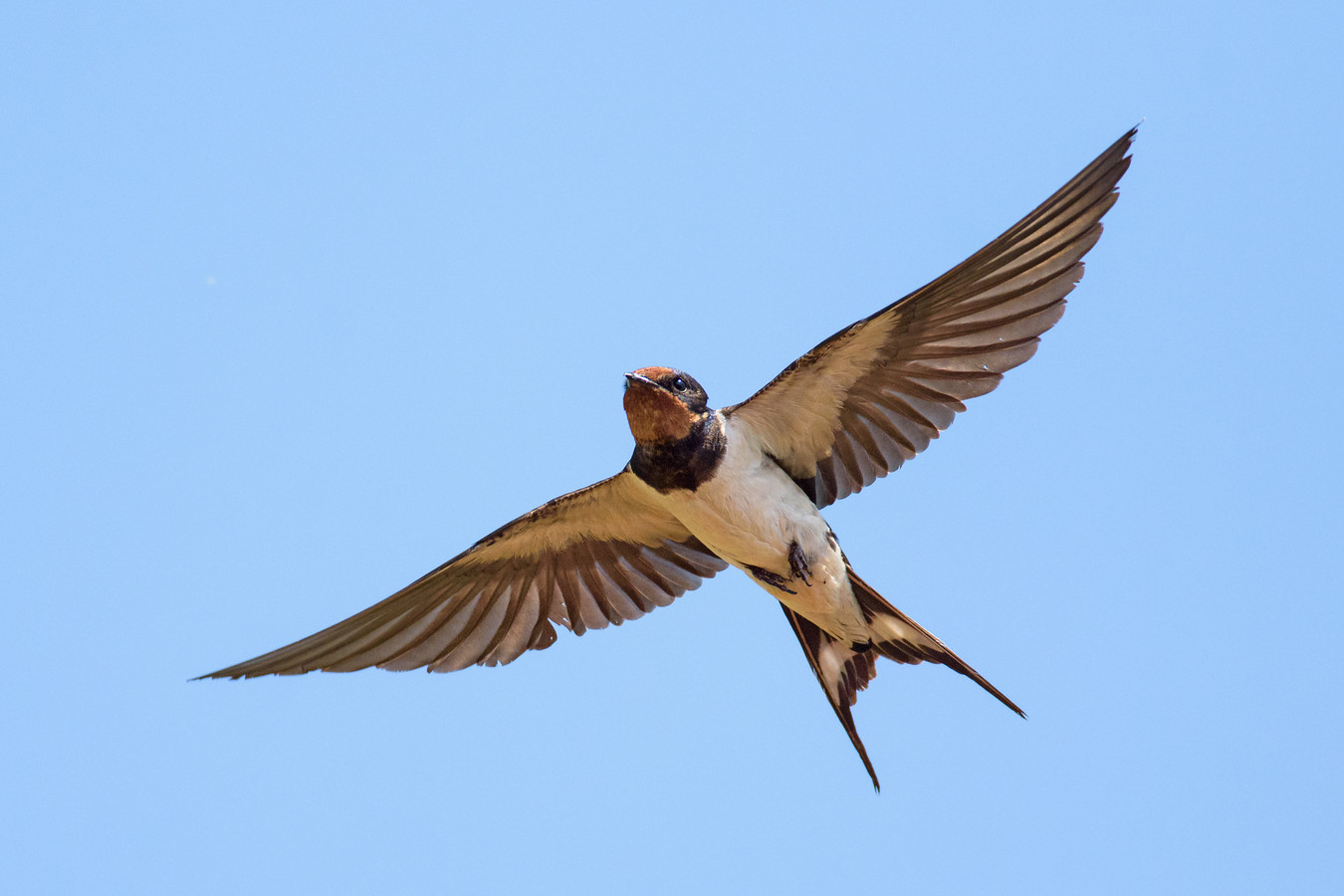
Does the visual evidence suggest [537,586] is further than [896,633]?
Yes

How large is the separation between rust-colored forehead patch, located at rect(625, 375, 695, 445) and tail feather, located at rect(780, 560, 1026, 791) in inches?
37.8

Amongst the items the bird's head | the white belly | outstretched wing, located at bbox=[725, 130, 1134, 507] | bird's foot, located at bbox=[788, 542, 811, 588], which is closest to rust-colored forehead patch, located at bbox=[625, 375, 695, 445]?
the bird's head

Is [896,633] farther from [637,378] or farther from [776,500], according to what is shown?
[637,378]

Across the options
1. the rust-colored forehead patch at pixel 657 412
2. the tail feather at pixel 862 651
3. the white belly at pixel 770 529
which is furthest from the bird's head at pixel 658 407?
the tail feather at pixel 862 651

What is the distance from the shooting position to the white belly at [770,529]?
5.87 meters

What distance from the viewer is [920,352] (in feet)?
19.4

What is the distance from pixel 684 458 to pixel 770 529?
19.0 inches

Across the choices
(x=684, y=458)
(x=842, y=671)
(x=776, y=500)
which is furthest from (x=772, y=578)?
(x=684, y=458)

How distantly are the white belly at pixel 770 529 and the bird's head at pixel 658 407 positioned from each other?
0.87ft

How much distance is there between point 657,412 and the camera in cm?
575

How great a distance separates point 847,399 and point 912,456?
15.6 inches

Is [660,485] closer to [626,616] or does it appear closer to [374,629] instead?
[626,616]

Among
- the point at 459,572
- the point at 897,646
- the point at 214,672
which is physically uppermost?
the point at 459,572

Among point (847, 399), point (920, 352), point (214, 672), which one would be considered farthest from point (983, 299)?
point (214, 672)
